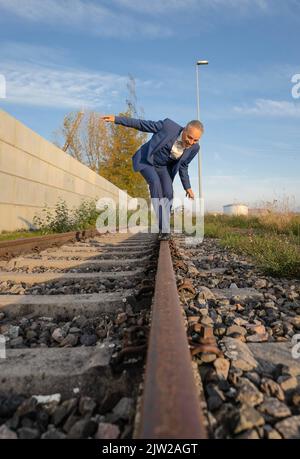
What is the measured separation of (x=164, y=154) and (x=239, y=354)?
398 centimetres

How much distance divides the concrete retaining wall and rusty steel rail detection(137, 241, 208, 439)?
6.83m

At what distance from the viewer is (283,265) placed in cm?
346

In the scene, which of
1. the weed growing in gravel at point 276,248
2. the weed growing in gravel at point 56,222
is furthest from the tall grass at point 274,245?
the weed growing in gravel at point 56,222

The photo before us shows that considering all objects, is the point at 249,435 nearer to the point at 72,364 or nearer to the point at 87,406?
the point at 87,406

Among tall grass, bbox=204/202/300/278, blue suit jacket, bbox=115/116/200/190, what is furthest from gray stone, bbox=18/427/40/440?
blue suit jacket, bbox=115/116/200/190

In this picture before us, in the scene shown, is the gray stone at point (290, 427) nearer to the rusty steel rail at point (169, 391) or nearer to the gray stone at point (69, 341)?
the rusty steel rail at point (169, 391)

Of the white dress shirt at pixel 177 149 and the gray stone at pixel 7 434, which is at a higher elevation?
the white dress shirt at pixel 177 149

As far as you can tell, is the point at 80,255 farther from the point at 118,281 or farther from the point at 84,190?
the point at 84,190

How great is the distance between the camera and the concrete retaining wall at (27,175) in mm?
7492

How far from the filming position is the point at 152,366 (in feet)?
3.10

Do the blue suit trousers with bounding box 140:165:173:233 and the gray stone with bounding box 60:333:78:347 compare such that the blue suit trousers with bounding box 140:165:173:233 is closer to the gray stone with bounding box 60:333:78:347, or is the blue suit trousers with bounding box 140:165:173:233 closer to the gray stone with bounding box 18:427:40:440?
the gray stone with bounding box 60:333:78:347

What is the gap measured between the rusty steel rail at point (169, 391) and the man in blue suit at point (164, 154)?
12.2 ft

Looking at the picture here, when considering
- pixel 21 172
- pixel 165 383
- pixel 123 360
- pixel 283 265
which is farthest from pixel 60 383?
pixel 21 172
